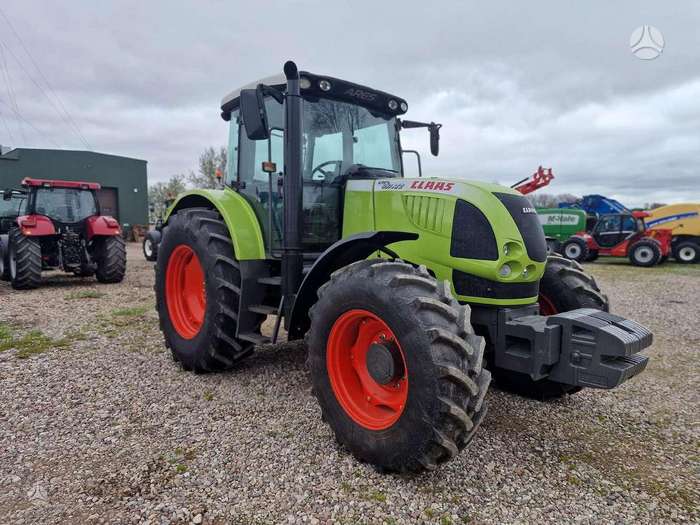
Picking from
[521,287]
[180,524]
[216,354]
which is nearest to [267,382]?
[216,354]

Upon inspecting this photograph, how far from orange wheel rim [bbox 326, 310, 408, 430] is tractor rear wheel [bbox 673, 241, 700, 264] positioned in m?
18.0

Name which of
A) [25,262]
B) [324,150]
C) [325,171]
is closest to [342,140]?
[324,150]

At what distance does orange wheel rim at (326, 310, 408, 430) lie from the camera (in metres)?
2.74

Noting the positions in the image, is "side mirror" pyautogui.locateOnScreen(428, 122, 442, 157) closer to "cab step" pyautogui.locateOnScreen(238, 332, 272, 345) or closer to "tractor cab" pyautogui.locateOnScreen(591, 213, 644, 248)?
"cab step" pyautogui.locateOnScreen(238, 332, 272, 345)

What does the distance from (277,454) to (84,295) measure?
22.9 ft

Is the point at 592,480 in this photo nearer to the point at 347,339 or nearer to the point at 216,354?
the point at 347,339

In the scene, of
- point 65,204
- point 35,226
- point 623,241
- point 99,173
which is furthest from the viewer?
point 99,173

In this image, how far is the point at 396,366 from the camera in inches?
106

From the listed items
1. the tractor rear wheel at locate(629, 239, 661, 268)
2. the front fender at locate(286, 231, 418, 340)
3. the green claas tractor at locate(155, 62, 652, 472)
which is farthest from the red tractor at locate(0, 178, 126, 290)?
the tractor rear wheel at locate(629, 239, 661, 268)

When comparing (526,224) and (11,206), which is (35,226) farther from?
(526,224)

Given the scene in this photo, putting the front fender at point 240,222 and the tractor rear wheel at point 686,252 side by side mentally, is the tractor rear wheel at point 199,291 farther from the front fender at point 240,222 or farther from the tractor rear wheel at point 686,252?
the tractor rear wheel at point 686,252

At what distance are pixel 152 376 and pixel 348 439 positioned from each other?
231 centimetres

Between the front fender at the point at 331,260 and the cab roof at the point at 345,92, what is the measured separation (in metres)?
1.37

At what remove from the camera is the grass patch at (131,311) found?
22.5 feet
